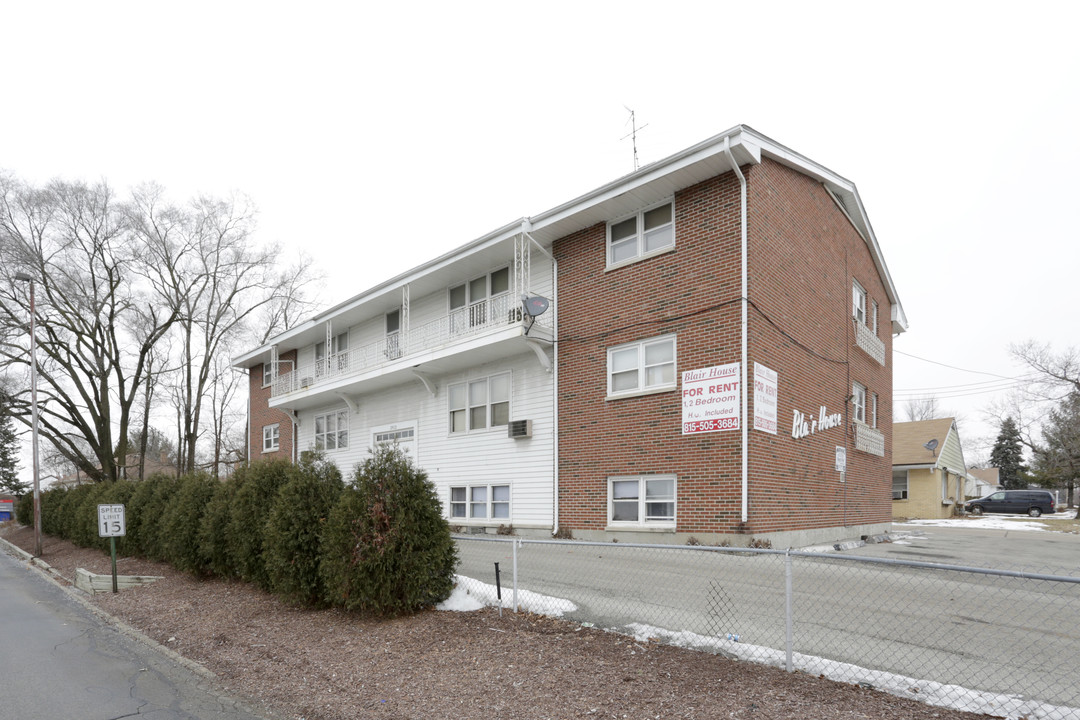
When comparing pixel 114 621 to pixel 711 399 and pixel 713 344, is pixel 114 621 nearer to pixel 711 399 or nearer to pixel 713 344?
pixel 711 399

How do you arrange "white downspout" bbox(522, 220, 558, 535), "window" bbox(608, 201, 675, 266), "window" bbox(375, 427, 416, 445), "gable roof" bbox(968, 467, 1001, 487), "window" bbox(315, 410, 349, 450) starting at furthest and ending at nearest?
"gable roof" bbox(968, 467, 1001, 487) → "window" bbox(315, 410, 349, 450) → "window" bbox(375, 427, 416, 445) → "white downspout" bbox(522, 220, 558, 535) → "window" bbox(608, 201, 675, 266)

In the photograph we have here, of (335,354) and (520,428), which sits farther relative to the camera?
(335,354)

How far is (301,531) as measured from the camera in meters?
8.80

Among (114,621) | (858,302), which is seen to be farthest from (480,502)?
(858,302)

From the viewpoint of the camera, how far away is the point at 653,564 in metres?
10.8

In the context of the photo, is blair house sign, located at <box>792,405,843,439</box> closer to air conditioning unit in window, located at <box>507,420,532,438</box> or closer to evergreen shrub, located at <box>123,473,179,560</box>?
A: air conditioning unit in window, located at <box>507,420,532,438</box>

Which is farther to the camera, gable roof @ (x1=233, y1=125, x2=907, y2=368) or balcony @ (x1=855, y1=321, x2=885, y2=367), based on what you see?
balcony @ (x1=855, y1=321, x2=885, y2=367)

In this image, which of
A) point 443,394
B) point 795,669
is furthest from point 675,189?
point 795,669

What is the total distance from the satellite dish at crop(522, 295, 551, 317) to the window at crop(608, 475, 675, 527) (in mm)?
3877

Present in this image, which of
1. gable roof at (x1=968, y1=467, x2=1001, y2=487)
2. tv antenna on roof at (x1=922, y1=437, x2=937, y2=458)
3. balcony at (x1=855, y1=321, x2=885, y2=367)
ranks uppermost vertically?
balcony at (x1=855, y1=321, x2=885, y2=367)

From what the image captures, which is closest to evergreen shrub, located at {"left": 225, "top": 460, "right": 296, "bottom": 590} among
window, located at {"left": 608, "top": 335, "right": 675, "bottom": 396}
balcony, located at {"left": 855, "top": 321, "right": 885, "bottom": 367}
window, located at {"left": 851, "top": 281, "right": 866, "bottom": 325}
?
window, located at {"left": 608, "top": 335, "right": 675, "bottom": 396}

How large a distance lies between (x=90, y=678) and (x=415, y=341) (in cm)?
1442

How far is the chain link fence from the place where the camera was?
5105 millimetres

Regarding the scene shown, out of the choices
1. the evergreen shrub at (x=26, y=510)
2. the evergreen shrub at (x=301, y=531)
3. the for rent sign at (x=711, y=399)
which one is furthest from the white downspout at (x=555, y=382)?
the evergreen shrub at (x=26, y=510)
